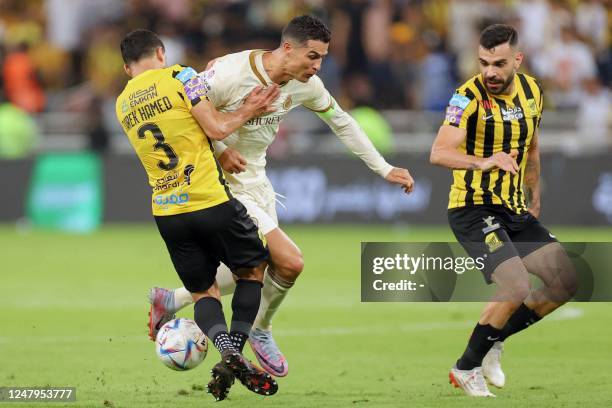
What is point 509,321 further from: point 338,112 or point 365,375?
point 338,112

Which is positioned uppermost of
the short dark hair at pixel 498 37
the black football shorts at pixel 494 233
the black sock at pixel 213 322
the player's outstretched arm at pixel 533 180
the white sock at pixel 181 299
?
the short dark hair at pixel 498 37

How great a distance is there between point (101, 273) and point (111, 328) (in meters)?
4.19

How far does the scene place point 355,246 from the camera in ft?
59.4

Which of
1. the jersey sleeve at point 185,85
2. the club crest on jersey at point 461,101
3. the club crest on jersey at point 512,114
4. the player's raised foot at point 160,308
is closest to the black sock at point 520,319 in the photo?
the club crest on jersey at point 512,114

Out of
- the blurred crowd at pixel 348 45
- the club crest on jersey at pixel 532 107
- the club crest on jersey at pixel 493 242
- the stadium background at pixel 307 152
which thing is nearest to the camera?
the club crest on jersey at pixel 493 242

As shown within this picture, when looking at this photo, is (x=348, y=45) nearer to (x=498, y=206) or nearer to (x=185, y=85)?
(x=498, y=206)

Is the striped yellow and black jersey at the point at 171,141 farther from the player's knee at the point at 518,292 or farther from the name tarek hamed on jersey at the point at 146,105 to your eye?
the player's knee at the point at 518,292

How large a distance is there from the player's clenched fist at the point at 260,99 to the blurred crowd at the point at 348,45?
43.8 feet

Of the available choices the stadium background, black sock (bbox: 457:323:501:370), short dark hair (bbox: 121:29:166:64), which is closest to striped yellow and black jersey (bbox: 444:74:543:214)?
black sock (bbox: 457:323:501:370)

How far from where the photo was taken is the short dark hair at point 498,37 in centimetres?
823

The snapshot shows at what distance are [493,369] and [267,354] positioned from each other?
A: 1507 mm

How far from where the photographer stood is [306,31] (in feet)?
26.8

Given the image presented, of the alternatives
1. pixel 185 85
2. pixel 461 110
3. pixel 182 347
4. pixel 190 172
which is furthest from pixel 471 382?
pixel 185 85

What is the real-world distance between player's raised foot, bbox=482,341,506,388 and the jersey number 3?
245cm
